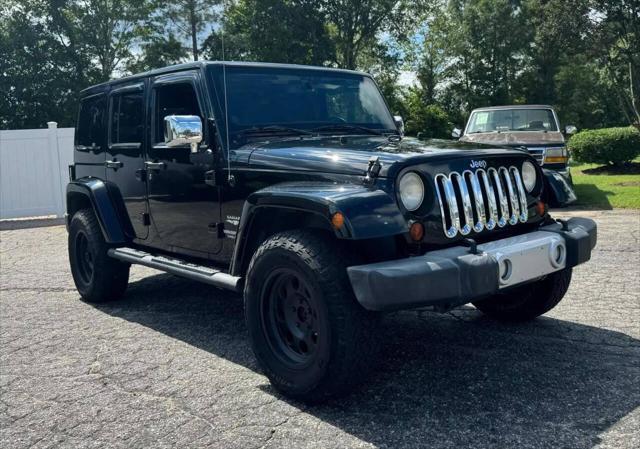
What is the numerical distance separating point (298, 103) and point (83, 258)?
8.82 feet

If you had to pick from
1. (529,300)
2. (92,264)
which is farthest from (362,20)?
(529,300)

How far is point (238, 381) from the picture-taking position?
3.80 metres

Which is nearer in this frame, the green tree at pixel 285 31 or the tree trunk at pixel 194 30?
the green tree at pixel 285 31

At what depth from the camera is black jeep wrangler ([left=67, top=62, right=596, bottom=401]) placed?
313 cm

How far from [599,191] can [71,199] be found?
10.3 m

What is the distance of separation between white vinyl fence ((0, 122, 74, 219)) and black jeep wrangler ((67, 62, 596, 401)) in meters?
8.20

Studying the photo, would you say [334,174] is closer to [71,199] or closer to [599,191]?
[71,199]

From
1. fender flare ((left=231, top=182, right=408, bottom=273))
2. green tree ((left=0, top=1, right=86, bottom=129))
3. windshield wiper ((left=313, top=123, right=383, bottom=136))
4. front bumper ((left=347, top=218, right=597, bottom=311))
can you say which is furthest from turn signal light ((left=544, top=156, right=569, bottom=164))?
green tree ((left=0, top=1, right=86, bottom=129))

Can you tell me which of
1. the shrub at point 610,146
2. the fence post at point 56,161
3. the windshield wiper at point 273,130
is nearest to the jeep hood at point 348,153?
the windshield wiper at point 273,130

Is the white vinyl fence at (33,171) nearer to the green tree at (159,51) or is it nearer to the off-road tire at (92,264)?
the off-road tire at (92,264)

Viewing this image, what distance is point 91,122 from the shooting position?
5992mm

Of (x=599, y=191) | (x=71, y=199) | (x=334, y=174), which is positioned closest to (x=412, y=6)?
(x=599, y=191)

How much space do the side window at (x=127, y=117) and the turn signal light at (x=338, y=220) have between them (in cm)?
257

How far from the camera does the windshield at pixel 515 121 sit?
1159 cm
